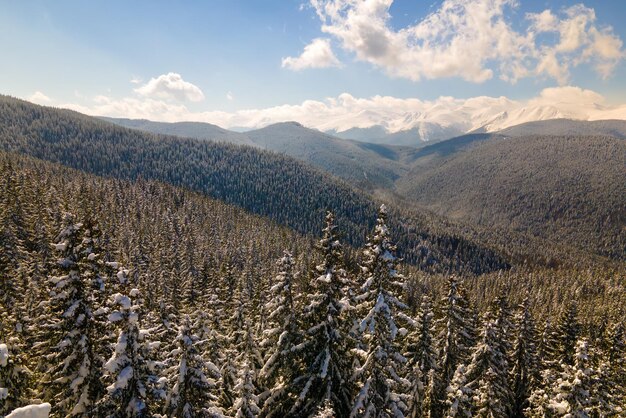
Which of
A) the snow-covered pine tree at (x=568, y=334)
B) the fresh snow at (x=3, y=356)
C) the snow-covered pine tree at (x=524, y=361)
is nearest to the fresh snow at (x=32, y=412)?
the fresh snow at (x=3, y=356)

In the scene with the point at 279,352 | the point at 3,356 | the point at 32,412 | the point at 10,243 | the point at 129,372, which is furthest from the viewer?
the point at 10,243

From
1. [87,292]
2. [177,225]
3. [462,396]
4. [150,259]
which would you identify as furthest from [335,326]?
[177,225]

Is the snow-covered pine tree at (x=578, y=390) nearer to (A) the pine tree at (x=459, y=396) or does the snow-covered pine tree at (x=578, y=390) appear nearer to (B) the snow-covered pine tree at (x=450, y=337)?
(A) the pine tree at (x=459, y=396)

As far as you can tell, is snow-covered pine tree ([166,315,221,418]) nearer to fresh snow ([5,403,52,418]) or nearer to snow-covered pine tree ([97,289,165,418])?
snow-covered pine tree ([97,289,165,418])

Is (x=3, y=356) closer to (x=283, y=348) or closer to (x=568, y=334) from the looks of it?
(x=283, y=348)

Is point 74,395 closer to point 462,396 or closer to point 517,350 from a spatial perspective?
point 462,396

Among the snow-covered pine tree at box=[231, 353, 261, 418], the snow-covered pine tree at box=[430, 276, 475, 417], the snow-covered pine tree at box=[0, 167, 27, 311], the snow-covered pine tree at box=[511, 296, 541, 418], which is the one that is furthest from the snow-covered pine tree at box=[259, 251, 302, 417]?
the snow-covered pine tree at box=[511, 296, 541, 418]

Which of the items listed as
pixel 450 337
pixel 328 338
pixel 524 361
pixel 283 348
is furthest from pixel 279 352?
pixel 524 361
